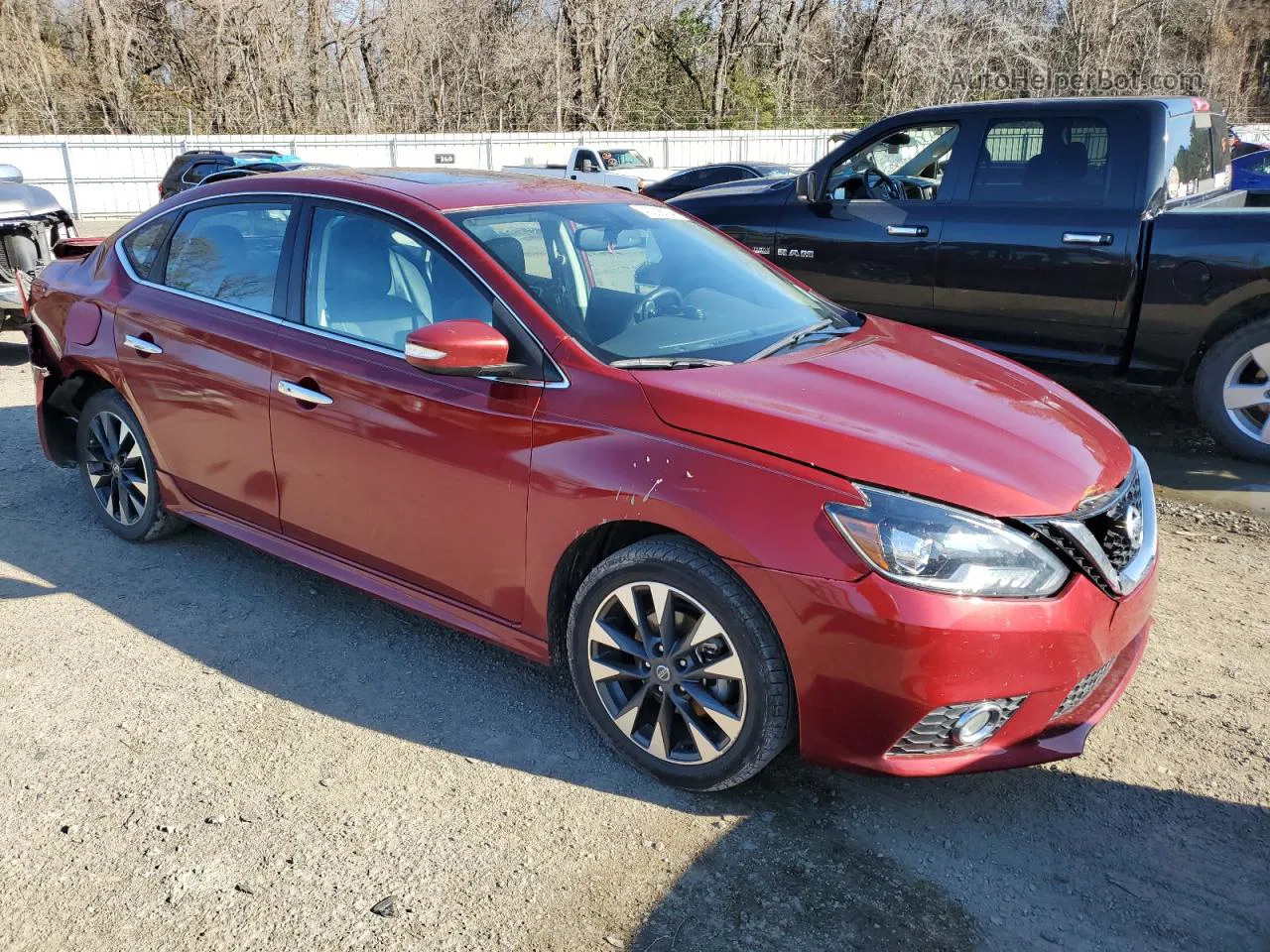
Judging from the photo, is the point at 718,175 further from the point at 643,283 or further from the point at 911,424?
the point at 911,424

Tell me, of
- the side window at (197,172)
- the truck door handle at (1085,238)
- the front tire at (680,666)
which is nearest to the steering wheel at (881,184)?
the truck door handle at (1085,238)

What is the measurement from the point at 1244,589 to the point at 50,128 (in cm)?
3694

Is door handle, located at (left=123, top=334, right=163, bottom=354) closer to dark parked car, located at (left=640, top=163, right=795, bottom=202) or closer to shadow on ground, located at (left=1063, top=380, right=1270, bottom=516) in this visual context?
shadow on ground, located at (left=1063, top=380, right=1270, bottom=516)

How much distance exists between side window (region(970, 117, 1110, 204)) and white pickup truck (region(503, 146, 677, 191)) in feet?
45.5

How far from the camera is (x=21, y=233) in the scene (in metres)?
8.88

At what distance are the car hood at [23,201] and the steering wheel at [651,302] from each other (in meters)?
7.37

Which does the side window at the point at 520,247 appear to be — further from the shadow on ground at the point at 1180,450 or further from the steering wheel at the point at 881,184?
the steering wheel at the point at 881,184

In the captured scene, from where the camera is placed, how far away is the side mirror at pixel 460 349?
3.15 meters

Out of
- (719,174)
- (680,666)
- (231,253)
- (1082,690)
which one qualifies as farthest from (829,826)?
(719,174)

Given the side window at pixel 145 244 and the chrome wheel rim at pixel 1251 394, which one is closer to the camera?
the side window at pixel 145 244

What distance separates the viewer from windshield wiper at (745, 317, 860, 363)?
11.5 feet

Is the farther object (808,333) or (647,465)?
(808,333)

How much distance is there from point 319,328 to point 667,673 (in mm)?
1828

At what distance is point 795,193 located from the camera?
7301mm
